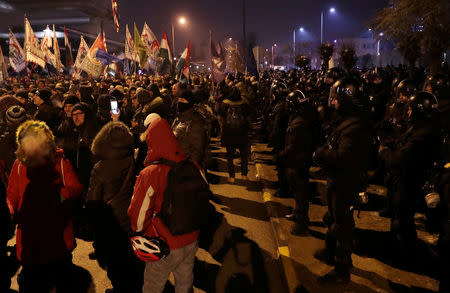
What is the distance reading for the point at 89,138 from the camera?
5.18m

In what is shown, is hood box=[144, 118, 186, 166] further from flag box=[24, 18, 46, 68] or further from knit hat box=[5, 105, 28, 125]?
flag box=[24, 18, 46, 68]

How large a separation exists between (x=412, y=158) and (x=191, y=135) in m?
3.02

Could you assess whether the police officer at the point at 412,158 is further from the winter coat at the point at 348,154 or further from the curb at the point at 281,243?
the curb at the point at 281,243

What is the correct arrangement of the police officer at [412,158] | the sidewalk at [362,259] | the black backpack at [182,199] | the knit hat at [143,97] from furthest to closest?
the knit hat at [143,97] < the police officer at [412,158] < the sidewalk at [362,259] < the black backpack at [182,199]

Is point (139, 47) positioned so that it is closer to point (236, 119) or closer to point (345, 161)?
point (236, 119)

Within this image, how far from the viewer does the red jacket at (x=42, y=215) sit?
3.03 meters

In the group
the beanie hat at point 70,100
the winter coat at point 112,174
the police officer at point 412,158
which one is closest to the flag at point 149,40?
the beanie hat at point 70,100

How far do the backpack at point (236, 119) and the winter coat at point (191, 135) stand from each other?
2438 millimetres

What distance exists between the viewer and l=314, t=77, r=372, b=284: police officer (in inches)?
155

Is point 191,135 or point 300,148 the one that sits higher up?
point 191,135

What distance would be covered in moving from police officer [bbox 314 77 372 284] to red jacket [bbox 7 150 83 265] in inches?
108

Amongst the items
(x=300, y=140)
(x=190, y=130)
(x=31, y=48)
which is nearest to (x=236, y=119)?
(x=190, y=130)

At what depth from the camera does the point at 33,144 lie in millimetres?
3027

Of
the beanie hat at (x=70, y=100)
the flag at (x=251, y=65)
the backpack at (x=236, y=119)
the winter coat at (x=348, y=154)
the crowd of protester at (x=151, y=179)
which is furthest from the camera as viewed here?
the flag at (x=251, y=65)
